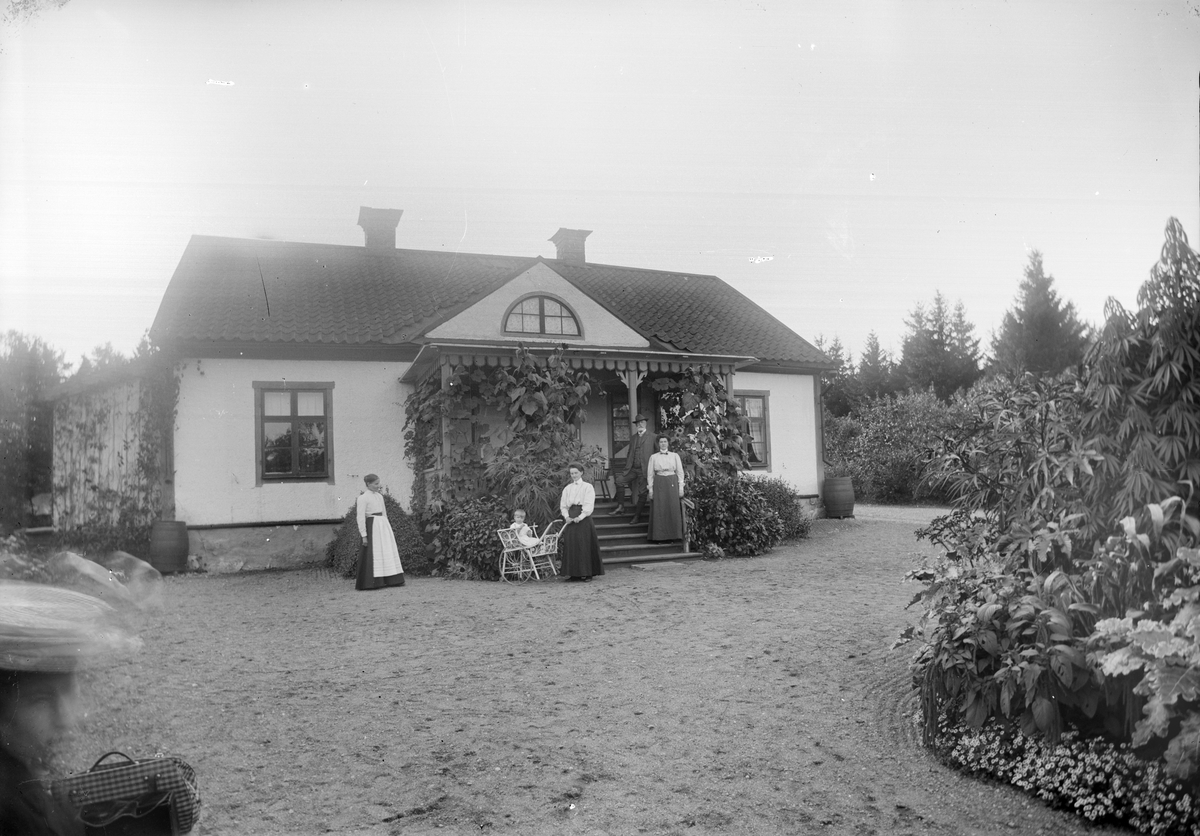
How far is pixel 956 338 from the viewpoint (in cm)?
3875

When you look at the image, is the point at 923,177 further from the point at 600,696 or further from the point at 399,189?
the point at 399,189

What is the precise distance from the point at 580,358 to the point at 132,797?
36.1 ft

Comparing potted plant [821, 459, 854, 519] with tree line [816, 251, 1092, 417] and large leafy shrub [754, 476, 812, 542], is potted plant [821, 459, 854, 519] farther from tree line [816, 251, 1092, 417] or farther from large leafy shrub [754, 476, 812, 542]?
tree line [816, 251, 1092, 417]

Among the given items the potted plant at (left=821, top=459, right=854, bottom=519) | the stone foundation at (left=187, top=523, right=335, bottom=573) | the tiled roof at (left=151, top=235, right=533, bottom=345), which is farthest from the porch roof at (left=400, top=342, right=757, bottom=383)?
the potted plant at (left=821, top=459, right=854, bottom=519)

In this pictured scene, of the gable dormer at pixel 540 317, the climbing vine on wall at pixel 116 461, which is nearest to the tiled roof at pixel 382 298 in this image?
the gable dormer at pixel 540 317

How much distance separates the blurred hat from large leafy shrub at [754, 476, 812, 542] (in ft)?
42.6

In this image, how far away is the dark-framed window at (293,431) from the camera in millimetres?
13523

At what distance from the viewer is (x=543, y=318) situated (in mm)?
14453

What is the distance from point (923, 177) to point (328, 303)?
36.8ft

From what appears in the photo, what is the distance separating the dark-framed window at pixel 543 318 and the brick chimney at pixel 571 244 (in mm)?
6983

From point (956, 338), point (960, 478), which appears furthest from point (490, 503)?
point (956, 338)

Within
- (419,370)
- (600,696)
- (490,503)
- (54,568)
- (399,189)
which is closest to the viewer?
(54,568)

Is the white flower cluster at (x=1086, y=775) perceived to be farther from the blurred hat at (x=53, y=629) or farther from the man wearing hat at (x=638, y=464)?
the man wearing hat at (x=638, y=464)

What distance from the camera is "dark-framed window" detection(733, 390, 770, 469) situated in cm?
1745
